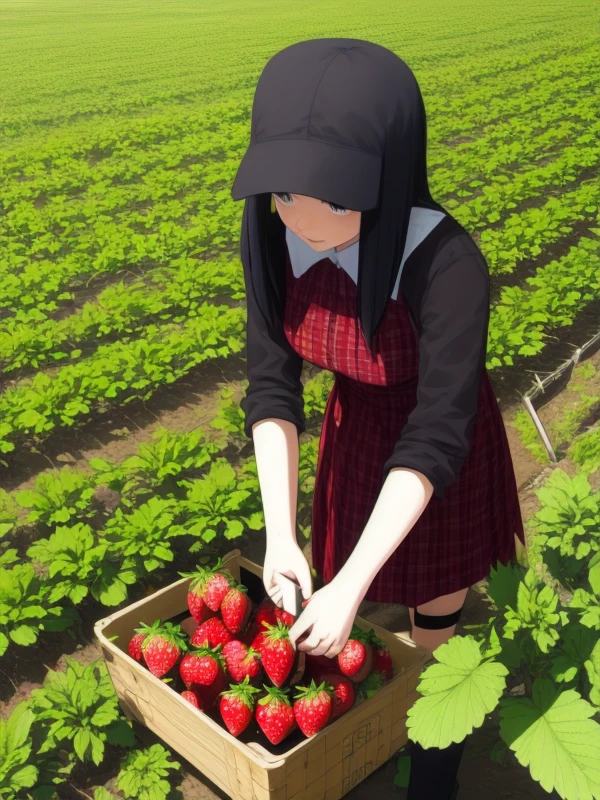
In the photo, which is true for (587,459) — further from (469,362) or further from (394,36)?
(394,36)

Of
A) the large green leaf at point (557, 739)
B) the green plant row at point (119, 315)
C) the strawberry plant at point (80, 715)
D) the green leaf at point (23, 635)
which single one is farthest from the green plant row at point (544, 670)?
the green plant row at point (119, 315)

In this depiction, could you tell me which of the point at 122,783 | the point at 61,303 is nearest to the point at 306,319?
the point at 122,783

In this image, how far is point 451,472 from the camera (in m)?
1.85

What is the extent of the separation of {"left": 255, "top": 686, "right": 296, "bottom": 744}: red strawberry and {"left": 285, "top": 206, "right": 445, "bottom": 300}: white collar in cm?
117

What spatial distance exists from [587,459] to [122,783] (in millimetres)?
2704

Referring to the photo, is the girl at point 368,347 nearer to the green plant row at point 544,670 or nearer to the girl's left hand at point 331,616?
the girl's left hand at point 331,616

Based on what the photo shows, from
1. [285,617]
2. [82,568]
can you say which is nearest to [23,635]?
[82,568]

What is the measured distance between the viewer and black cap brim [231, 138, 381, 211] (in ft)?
5.31

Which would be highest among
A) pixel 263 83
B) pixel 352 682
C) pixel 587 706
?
pixel 263 83

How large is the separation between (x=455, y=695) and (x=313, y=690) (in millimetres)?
463

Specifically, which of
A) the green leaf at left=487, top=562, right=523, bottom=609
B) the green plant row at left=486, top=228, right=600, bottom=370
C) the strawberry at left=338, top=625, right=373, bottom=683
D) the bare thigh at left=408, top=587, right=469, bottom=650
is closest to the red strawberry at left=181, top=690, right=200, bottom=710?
the strawberry at left=338, top=625, right=373, bottom=683

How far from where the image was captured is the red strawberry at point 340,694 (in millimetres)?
2281

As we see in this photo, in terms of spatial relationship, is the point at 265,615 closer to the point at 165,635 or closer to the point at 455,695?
the point at 165,635

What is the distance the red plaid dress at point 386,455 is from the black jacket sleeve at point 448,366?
13 centimetres
